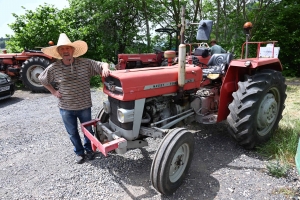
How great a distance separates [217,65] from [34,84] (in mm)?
5930

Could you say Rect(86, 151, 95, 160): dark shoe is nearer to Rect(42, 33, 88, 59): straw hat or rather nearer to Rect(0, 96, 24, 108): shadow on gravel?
Rect(42, 33, 88, 59): straw hat

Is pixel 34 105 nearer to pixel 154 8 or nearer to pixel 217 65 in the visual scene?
pixel 217 65

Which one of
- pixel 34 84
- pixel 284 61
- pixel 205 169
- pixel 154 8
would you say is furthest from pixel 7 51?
pixel 284 61

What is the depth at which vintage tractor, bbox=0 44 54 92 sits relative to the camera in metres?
7.61

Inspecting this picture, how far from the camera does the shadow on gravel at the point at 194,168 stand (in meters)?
2.60

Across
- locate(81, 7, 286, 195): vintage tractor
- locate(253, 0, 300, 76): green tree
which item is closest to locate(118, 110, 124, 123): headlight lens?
locate(81, 7, 286, 195): vintage tractor

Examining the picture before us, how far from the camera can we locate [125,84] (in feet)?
8.34

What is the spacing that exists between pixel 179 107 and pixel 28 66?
6.08 metres

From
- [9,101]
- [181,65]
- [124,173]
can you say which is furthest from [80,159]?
[9,101]

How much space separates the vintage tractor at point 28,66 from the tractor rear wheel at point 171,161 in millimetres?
6212

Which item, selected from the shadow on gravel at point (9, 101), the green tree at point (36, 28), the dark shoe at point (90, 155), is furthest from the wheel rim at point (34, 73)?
the dark shoe at point (90, 155)

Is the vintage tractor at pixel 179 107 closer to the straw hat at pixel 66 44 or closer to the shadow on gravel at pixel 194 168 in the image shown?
the shadow on gravel at pixel 194 168

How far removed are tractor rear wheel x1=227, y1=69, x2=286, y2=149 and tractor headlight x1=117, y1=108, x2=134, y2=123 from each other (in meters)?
1.34

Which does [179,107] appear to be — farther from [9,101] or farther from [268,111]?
[9,101]
